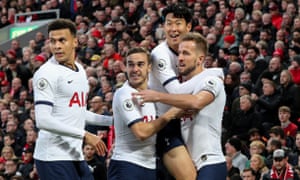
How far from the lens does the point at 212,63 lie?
14.6m

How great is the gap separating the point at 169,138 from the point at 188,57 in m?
0.67

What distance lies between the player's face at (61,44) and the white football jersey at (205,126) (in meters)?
1.21

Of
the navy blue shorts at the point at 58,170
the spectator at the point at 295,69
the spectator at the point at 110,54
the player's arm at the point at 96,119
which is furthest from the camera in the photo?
the spectator at the point at 110,54

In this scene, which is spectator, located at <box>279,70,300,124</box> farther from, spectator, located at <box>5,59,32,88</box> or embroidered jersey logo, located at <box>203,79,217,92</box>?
spectator, located at <box>5,59,32,88</box>

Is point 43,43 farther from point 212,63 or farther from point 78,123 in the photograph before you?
point 78,123

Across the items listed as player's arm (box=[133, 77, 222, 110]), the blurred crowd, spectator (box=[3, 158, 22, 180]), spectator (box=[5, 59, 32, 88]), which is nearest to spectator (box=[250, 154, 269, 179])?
the blurred crowd

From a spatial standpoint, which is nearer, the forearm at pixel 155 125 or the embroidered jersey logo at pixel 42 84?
the forearm at pixel 155 125

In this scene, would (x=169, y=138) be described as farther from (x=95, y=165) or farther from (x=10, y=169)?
(x=10, y=169)

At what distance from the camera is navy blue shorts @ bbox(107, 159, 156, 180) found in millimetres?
6867

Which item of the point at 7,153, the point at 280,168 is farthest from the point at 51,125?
the point at 7,153

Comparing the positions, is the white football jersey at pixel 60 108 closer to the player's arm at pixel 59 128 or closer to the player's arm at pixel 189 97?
the player's arm at pixel 59 128

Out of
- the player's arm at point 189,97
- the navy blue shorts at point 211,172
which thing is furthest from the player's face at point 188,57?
the navy blue shorts at point 211,172

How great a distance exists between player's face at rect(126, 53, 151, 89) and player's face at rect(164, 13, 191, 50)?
390mm

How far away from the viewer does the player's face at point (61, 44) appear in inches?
292
